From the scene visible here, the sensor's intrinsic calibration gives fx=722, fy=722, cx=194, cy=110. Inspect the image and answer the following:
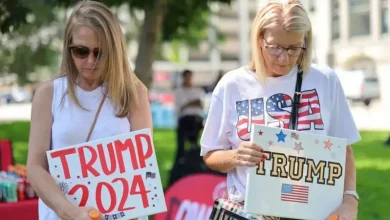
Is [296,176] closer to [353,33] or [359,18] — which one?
[359,18]

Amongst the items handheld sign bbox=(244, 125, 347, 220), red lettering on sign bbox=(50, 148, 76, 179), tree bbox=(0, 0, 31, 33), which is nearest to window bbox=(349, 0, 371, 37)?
tree bbox=(0, 0, 31, 33)

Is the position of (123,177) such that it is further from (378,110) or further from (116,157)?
(378,110)

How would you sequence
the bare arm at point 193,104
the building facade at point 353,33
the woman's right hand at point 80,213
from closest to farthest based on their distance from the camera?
the woman's right hand at point 80,213 → the bare arm at point 193,104 → the building facade at point 353,33

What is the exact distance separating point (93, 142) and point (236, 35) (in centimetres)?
8161

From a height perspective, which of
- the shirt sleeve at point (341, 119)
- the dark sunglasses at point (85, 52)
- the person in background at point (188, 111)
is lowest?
the person in background at point (188, 111)

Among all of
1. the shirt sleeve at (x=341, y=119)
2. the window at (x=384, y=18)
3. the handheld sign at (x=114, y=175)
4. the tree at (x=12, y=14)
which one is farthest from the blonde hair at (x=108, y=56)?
the window at (x=384, y=18)

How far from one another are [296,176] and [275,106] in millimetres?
261

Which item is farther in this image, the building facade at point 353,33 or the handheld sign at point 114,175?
the building facade at point 353,33

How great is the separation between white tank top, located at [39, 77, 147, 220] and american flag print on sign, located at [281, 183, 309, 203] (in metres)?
0.60

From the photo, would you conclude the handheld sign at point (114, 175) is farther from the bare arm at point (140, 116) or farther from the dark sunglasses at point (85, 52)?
the dark sunglasses at point (85, 52)

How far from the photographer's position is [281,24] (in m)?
2.50

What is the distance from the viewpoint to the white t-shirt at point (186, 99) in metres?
12.3

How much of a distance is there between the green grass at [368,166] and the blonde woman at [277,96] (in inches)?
153

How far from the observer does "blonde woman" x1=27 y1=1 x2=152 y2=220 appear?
2.51 m
